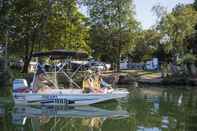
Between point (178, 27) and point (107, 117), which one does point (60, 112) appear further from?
point (178, 27)

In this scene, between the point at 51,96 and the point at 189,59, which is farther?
the point at 189,59

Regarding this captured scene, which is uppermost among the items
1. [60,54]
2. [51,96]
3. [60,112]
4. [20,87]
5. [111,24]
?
[111,24]

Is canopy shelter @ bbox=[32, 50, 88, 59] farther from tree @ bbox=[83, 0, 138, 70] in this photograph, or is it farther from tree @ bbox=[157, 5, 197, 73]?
tree @ bbox=[83, 0, 138, 70]

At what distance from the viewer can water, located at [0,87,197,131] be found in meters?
23.5

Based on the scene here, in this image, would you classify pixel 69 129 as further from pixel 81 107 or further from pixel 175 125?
pixel 81 107

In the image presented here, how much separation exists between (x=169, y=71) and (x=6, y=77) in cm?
2632

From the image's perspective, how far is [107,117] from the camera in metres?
27.4

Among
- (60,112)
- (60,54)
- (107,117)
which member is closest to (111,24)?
(60,54)

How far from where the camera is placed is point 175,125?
951 inches

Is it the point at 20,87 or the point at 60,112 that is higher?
the point at 20,87

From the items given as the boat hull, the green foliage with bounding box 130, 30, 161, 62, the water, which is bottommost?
the water

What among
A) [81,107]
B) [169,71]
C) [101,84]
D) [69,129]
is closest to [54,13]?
[169,71]

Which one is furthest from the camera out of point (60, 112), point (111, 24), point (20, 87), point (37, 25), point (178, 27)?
point (111, 24)

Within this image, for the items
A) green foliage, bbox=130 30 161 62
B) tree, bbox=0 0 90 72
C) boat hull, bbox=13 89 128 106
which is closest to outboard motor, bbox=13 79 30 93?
boat hull, bbox=13 89 128 106
